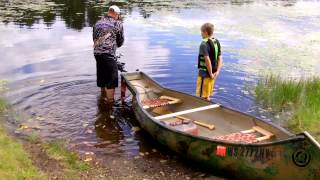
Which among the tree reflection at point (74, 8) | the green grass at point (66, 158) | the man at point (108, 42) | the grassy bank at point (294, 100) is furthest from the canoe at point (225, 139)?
the tree reflection at point (74, 8)

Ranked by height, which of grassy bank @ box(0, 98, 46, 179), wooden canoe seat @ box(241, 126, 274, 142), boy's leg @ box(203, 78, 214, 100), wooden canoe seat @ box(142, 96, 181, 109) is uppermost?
boy's leg @ box(203, 78, 214, 100)

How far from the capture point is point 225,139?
7227mm

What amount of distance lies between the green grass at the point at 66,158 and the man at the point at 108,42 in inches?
100

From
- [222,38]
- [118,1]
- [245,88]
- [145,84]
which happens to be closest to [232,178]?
[145,84]

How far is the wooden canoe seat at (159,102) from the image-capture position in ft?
30.6

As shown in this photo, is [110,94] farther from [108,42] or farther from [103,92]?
[108,42]

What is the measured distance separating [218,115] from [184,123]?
27.5 inches

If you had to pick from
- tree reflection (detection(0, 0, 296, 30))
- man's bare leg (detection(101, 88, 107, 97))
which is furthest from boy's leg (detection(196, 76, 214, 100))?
tree reflection (detection(0, 0, 296, 30))

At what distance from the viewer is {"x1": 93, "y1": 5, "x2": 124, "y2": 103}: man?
9867mm

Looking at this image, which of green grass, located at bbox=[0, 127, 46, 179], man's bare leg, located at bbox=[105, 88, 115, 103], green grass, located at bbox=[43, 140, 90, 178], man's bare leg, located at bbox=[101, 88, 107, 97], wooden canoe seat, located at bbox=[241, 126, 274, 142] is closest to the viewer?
green grass, located at bbox=[0, 127, 46, 179]

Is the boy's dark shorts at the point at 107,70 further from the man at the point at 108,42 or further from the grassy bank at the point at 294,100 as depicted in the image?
the grassy bank at the point at 294,100

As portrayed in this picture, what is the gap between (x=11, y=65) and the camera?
1347 centimetres

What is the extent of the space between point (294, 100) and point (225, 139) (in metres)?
3.80

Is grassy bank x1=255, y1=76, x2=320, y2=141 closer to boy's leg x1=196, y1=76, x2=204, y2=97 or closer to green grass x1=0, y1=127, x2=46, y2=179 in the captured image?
boy's leg x1=196, y1=76, x2=204, y2=97
